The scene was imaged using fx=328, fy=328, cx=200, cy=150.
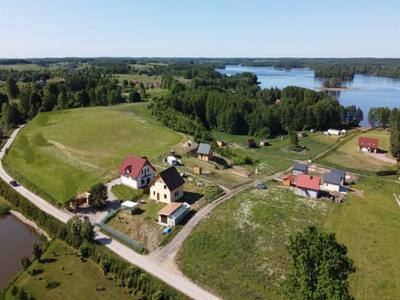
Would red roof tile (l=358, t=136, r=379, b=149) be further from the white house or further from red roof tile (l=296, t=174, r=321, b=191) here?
red roof tile (l=296, t=174, r=321, b=191)

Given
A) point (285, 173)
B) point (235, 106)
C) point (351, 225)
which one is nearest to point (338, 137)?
point (235, 106)

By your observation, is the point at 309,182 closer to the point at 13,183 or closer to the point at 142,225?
the point at 142,225

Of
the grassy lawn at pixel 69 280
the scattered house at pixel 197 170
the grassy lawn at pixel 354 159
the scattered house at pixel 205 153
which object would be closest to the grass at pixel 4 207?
the grassy lawn at pixel 69 280

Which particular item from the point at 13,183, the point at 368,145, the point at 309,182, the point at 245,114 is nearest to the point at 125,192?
the point at 13,183

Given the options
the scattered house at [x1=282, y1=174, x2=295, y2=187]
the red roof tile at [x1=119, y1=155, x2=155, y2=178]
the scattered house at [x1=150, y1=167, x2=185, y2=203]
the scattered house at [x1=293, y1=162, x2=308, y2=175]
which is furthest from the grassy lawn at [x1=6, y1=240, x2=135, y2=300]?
the scattered house at [x1=293, y1=162, x2=308, y2=175]

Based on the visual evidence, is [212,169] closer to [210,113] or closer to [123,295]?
[123,295]

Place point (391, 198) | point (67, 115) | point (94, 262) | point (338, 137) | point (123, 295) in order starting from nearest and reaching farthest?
1. point (123, 295)
2. point (94, 262)
3. point (391, 198)
4. point (338, 137)
5. point (67, 115)

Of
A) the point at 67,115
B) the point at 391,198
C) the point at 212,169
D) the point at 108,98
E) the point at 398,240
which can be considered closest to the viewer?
the point at 398,240
